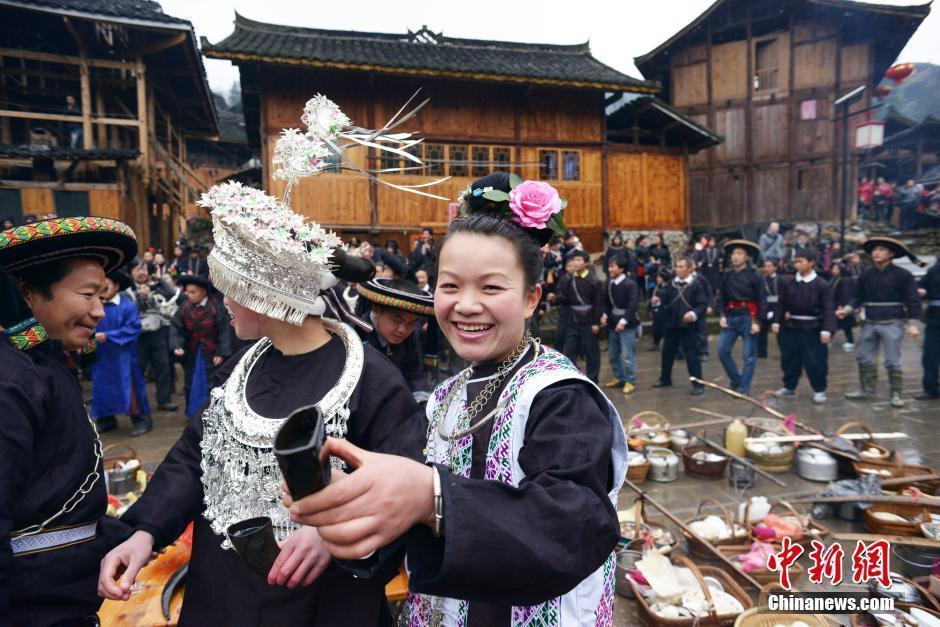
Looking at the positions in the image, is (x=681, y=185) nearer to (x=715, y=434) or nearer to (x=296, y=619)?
(x=715, y=434)

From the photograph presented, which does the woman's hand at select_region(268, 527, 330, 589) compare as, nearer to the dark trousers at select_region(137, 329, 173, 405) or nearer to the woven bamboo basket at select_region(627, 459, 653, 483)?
the woven bamboo basket at select_region(627, 459, 653, 483)

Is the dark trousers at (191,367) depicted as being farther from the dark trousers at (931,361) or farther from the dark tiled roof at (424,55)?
the dark trousers at (931,361)

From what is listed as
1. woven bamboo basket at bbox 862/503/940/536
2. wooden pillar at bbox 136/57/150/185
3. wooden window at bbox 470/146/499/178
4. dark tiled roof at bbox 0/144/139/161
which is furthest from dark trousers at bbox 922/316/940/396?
wooden pillar at bbox 136/57/150/185

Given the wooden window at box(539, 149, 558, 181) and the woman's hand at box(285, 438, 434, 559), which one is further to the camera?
the wooden window at box(539, 149, 558, 181)

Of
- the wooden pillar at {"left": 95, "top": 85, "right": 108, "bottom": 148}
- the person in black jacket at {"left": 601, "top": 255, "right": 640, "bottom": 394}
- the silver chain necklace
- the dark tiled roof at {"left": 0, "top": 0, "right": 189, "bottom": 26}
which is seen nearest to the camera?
the silver chain necklace

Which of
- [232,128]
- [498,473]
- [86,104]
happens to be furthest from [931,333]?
[232,128]

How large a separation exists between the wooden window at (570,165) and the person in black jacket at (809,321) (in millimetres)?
8206

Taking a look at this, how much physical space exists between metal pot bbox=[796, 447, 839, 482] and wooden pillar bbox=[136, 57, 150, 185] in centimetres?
1361

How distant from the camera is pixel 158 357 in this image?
24.9 ft

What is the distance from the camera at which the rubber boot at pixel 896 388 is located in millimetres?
7586

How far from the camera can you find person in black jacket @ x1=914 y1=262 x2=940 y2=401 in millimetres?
7422

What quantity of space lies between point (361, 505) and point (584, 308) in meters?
8.07

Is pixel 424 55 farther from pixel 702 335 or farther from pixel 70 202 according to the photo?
pixel 702 335

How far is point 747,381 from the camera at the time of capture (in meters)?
8.13
